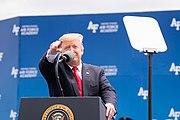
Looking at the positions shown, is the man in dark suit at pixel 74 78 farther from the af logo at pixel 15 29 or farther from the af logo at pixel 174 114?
the af logo at pixel 15 29

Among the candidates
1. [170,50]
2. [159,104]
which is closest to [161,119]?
[159,104]

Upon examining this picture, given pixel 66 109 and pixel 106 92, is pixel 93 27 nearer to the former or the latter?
pixel 106 92

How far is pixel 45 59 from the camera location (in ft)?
9.27

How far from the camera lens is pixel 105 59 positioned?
6.80 m

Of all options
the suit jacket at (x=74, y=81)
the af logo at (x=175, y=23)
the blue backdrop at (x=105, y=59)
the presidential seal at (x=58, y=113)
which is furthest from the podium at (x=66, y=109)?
the af logo at (x=175, y=23)

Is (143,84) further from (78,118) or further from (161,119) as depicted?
(78,118)

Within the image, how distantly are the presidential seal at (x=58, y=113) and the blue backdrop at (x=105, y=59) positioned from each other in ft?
13.8

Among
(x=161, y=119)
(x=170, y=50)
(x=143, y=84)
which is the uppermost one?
(x=170, y=50)

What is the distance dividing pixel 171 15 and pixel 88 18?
45.1 inches

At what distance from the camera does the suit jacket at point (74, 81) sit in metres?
2.91

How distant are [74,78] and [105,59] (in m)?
3.79

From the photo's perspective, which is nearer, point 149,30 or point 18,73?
point 149,30

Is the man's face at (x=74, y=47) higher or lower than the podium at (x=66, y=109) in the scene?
higher

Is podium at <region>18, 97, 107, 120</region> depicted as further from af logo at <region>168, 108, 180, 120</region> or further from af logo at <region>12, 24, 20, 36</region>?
af logo at <region>12, 24, 20, 36</region>
